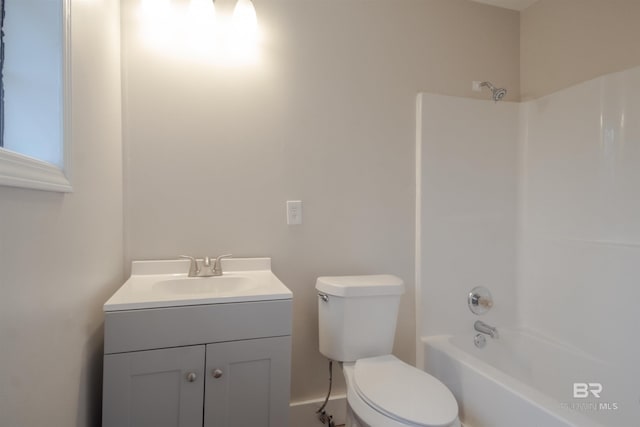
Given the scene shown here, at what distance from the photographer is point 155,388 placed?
1.05 m

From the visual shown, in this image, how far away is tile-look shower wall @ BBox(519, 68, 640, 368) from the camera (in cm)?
149

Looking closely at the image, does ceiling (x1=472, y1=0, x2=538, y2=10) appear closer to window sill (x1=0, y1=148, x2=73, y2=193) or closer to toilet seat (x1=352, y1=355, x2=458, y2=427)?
toilet seat (x1=352, y1=355, x2=458, y2=427)

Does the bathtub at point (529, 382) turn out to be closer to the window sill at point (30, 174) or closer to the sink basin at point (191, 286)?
the sink basin at point (191, 286)

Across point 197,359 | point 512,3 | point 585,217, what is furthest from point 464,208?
point 197,359

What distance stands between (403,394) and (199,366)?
2.40ft

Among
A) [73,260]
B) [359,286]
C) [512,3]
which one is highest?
[512,3]

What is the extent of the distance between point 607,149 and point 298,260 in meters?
1.64

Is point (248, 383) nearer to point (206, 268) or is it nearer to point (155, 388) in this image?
point (155, 388)

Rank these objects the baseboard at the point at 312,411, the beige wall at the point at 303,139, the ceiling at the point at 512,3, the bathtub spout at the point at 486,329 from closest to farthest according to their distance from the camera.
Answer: the beige wall at the point at 303,139 → the baseboard at the point at 312,411 → the bathtub spout at the point at 486,329 → the ceiling at the point at 512,3

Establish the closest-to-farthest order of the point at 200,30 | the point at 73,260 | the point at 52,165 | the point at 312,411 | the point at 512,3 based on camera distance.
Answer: the point at 52,165 → the point at 73,260 → the point at 200,30 → the point at 312,411 → the point at 512,3

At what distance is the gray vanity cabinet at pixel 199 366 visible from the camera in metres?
1.02

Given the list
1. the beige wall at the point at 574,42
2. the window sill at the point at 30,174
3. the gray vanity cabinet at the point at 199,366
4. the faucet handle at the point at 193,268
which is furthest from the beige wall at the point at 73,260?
the beige wall at the point at 574,42

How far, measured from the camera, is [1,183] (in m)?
0.58

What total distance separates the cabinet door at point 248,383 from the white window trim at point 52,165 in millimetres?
681
